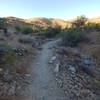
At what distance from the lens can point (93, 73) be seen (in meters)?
9.93

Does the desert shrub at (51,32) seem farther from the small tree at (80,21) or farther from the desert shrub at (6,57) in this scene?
the desert shrub at (6,57)

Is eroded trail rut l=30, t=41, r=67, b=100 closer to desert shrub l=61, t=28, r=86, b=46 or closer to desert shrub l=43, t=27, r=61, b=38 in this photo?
desert shrub l=61, t=28, r=86, b=46

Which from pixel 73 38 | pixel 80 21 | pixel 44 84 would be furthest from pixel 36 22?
pixel 44 84

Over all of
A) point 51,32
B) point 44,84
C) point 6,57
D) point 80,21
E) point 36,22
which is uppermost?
point 80,21

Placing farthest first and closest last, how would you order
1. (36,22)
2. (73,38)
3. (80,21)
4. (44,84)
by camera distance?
1. (36,22)
2. (80,21)
3. (73,38)
4. (44,84)

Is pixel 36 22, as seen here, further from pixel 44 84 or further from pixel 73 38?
pixel 44 84

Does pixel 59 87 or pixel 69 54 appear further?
pixel 69 54

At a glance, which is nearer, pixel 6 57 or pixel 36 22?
pixel 6 57

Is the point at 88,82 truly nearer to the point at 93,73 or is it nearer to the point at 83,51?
the point at 93,73

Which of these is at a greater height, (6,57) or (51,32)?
(6,57)

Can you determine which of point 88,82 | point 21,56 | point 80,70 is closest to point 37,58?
point 21,56

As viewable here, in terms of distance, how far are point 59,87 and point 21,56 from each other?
12.5 feet

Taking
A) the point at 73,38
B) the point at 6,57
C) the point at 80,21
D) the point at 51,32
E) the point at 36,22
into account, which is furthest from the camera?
the point at 36,22

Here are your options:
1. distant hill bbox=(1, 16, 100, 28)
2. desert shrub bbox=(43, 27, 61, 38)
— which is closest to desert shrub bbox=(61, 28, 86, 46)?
desert shrub bbox=(43, 27, 61, 38)
